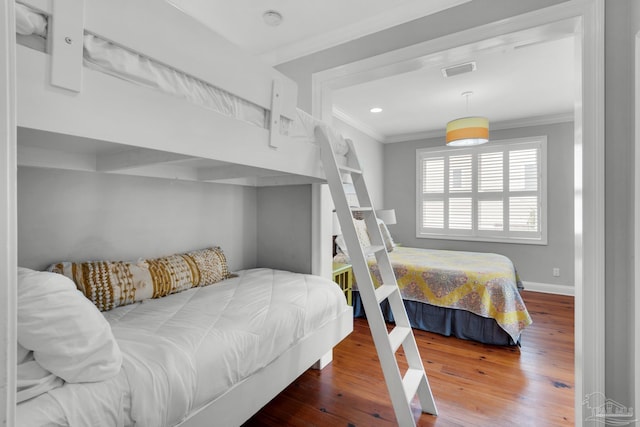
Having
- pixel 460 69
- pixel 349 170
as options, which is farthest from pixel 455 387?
pixel 460 69

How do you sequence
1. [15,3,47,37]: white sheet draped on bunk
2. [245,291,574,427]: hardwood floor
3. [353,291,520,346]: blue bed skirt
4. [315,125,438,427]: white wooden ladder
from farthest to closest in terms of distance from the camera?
[353,291,520,346]: blue bed skirt < [245,291,574,427]: hardwood floor < [315,125,438,427]: white wooden ladder < [15,3,47,37]: white sheet draped on bunk

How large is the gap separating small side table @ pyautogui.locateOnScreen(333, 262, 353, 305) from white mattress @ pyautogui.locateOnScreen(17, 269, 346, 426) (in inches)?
43.6

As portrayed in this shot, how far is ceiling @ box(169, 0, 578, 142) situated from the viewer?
2.03 metres

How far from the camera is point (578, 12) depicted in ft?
5.10

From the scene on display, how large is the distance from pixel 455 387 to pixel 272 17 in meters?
2.84

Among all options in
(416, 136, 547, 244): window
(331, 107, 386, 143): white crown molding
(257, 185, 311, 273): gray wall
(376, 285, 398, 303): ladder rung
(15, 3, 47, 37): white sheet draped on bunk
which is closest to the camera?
(15, 3, 47, 37): white sheet draped on bunk

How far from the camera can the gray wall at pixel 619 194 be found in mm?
1417

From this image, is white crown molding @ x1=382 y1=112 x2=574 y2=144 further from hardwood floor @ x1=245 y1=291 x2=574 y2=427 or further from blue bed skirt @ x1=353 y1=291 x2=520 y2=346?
blue bed skirt @ x1=353 y1=291 x2=520 y2=346

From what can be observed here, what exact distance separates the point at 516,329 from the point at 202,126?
2.94 m

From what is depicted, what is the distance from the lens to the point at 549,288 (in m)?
4.42

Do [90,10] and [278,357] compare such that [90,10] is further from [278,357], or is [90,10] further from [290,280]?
[290,280]

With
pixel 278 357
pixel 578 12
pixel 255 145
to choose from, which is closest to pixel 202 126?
pixel 255 145

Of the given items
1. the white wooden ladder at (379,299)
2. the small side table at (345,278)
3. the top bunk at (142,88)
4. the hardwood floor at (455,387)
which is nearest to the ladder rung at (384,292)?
the white wooden ladder at (379,299)

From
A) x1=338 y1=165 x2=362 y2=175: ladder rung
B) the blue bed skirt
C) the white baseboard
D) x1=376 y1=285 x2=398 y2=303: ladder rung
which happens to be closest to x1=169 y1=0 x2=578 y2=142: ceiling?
x1=338 y1=165 x2=362 y2=175: ladder rung
